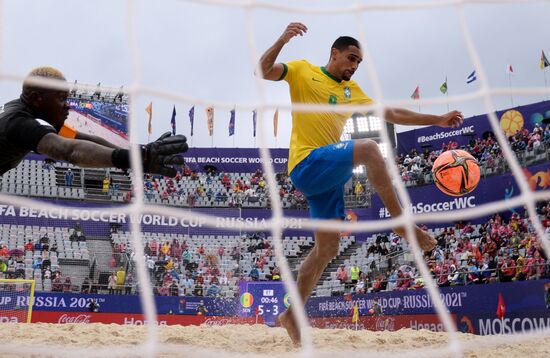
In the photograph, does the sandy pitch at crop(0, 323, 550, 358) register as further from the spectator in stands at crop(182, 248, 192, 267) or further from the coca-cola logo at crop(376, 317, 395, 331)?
the spectator in stands at crop(182, 248, 192, 267)

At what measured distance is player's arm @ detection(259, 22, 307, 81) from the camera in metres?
3.09

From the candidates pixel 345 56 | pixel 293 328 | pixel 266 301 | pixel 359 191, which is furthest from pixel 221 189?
pixel 345 56

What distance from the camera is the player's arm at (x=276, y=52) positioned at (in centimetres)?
309

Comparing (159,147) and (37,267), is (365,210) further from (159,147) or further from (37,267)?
(159,147)

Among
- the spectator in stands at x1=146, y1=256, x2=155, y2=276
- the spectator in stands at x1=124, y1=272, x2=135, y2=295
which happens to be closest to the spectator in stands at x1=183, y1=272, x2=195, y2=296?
the spectator in stands at x1=146, y1=256, x2=155, y2=276

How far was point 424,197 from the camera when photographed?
15.3 metres

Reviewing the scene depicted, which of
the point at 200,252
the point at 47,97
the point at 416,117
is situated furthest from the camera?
the point at 200,252

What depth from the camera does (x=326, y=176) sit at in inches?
126

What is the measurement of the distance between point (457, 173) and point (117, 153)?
293 centimetres

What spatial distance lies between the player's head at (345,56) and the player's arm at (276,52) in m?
0.41

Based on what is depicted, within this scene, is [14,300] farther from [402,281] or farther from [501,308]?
[501,308]

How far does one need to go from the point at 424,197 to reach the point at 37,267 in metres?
10.5

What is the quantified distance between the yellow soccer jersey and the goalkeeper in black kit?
44.2 inches

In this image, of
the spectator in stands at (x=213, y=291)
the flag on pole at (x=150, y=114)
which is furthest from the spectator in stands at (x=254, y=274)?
the flag on pole at (x=150, y=114)
